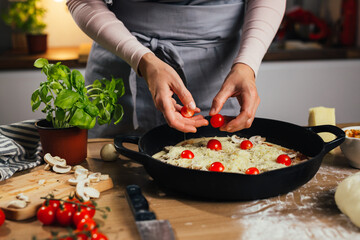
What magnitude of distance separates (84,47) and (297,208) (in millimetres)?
2059

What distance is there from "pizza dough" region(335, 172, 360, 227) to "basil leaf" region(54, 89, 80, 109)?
0.60 meters

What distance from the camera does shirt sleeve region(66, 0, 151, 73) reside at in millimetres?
1123

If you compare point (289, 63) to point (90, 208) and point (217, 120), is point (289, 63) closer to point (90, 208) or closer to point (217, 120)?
point (217, 120)

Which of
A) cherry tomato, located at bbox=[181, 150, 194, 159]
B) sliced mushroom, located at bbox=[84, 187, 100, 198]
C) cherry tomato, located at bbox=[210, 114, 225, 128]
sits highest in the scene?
cherry tomato, located at bbox=[210, 114, 225, 128]

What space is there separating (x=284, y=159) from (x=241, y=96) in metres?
0.18

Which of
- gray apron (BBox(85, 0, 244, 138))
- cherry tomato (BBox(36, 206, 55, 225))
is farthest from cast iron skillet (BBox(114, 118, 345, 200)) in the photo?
gray apron (BBox(85, 0, 244, 138))

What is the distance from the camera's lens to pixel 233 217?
0.79m

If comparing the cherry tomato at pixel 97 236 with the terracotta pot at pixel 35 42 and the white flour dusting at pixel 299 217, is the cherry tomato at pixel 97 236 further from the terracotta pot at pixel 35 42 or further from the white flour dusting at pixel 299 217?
the terracotta pot at pixel 35 42

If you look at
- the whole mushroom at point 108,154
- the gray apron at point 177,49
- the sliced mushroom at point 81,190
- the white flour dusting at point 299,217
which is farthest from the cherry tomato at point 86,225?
the gray apron at point 177,49

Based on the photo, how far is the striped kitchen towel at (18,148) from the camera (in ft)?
3.39

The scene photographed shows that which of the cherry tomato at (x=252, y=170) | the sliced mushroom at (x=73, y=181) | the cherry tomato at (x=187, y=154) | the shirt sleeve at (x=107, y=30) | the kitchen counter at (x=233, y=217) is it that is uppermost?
the shirt sleeve at (x=107, y=30)

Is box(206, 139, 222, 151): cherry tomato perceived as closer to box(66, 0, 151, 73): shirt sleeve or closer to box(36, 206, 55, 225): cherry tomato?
box(66, 0, 151, 73): shirt sleeve

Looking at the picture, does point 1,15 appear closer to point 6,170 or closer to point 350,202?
point 6,170

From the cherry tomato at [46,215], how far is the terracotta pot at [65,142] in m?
0.29
